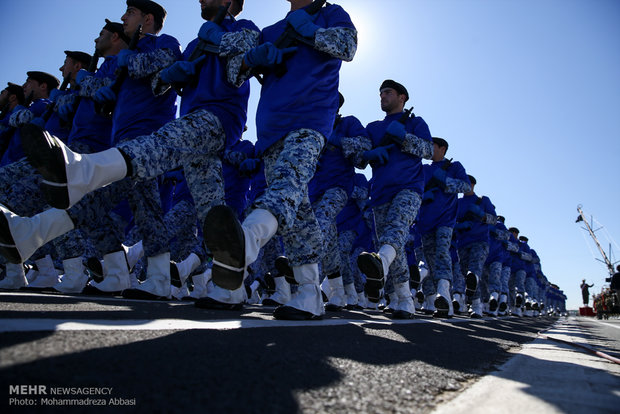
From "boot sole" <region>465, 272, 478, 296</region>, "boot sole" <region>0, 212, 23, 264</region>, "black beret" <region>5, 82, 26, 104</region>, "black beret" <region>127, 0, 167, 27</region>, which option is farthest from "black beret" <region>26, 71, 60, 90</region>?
"boot sole" <region>465, 272, 478, 296</region>

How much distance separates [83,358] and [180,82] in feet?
9.39

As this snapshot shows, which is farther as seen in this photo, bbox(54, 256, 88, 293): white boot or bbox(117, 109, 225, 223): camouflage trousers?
bbox(54, 256, 88, 293): white boot

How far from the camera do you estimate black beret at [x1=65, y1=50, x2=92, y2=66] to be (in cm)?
587

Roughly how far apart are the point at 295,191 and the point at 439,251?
173 inches

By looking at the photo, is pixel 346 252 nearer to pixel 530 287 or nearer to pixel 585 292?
pixel 530 287

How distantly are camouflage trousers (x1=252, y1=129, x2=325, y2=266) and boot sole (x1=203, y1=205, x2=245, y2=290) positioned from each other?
45cm

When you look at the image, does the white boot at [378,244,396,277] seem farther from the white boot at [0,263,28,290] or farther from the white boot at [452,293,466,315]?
the white boot at [452,293,466,315]

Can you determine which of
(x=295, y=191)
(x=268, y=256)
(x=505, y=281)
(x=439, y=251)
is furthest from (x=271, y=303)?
(x=505, y=281)

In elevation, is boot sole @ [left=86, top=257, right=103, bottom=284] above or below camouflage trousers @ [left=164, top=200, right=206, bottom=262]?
below

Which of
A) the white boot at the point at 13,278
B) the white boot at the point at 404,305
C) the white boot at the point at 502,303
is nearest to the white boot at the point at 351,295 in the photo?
the white boot at the point at 404,305

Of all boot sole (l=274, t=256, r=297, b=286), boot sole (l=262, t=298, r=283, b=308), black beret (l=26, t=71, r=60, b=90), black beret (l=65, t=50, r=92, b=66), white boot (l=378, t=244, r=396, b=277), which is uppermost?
black beret (l=65, t=50, r=92, b=66)

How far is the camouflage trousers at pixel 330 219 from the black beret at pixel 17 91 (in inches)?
213

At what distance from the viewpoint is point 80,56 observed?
5.88m

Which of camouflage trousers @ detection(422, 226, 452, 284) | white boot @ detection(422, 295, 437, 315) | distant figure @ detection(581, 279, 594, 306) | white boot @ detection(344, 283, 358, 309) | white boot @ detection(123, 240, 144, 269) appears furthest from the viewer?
distant figure @ detection(581, 279, 594, 306)
